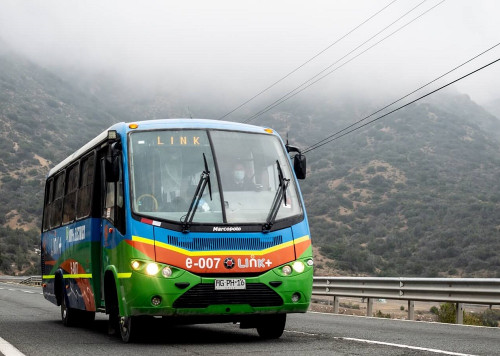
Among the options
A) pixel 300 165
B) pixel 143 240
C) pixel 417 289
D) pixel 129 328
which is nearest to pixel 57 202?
pixel 129 328

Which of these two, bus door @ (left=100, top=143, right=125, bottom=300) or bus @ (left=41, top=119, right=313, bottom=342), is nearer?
bus @ (left=41, top=119, right=313, bottom=342)

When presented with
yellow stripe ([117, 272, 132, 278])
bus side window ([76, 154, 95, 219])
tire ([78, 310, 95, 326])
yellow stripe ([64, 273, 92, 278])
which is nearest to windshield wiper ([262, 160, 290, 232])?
yellow stripe ([117, 272, 132, 278])

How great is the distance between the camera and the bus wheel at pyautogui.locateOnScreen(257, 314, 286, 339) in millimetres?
11281

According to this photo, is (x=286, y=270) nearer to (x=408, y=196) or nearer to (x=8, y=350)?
(x=8, y=350)

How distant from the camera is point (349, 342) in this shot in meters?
10.3

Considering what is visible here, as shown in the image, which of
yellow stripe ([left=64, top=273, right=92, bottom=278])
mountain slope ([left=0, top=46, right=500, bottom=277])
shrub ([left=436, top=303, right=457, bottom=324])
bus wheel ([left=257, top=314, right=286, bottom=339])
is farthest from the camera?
mountain slope ([left=0, top=46, right=500, bottom=277])

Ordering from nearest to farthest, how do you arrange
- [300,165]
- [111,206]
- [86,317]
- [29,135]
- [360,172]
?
[111,206] → [300,165] → [86,317] → [360,172] → [29,135]

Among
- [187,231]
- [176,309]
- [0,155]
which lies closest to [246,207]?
[187,231]

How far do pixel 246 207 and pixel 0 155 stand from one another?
312ft

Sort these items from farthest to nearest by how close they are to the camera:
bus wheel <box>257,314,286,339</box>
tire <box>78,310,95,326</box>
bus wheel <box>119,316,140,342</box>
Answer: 1. tire <box>78,310,95,326</box>
2. bus wheel <box>257,314,286,339</box>
3. bus wheel <box>119,316,140,342</box>

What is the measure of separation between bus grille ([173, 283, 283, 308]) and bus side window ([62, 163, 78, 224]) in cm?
463

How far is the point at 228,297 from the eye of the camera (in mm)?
10234

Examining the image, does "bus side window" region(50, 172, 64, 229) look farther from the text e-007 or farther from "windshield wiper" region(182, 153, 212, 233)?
the text e-007

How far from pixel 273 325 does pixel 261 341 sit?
43 cm
